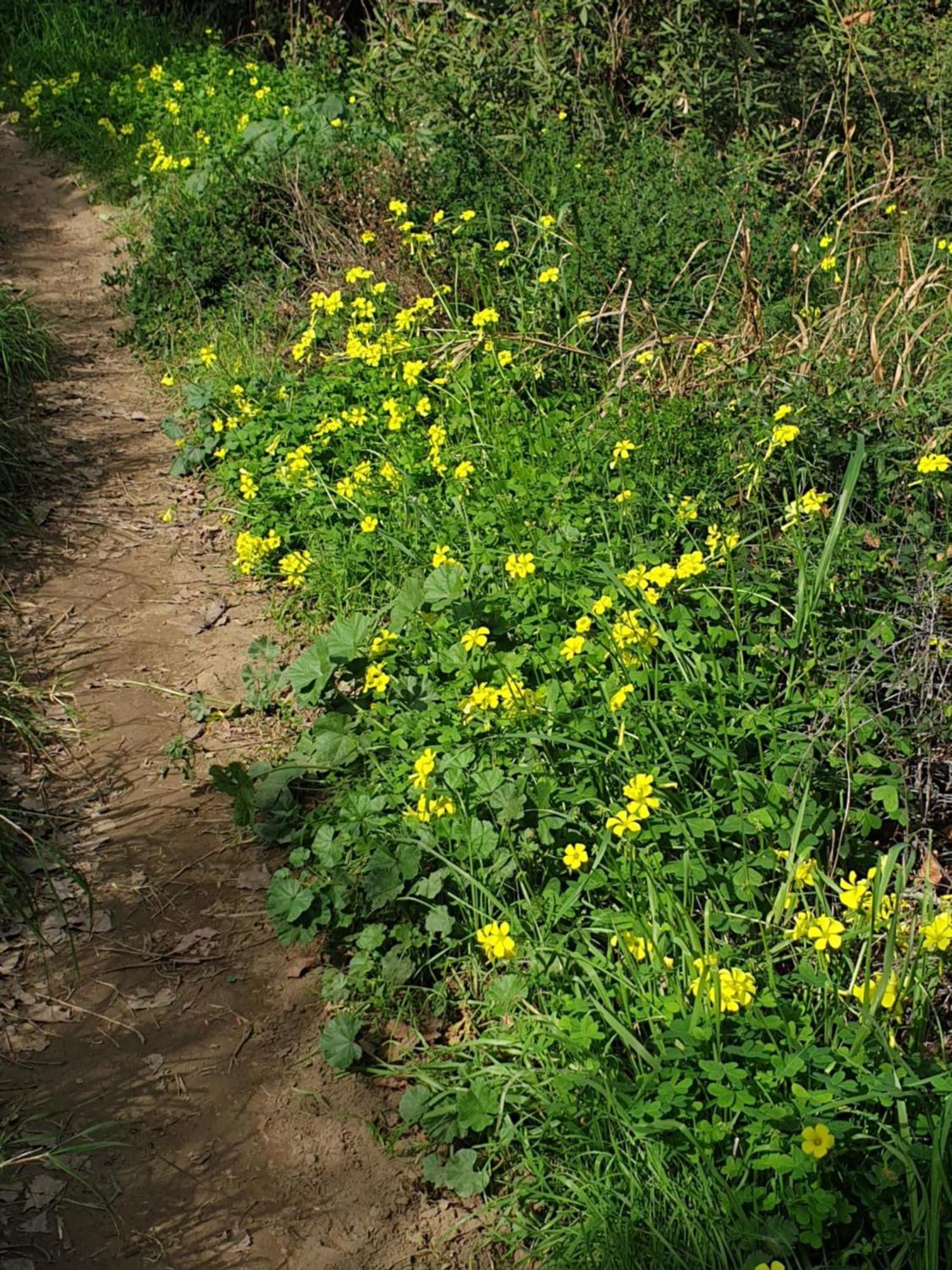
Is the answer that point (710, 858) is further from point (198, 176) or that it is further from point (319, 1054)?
point (198, 176)

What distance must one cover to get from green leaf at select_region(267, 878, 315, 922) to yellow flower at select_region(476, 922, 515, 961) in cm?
60

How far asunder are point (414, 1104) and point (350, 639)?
1.49 meters

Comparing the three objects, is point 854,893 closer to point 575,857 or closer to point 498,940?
point 575,857

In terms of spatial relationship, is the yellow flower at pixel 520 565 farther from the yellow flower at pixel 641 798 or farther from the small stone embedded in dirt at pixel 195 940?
the small stone embedded in dirt at pixel 195 940

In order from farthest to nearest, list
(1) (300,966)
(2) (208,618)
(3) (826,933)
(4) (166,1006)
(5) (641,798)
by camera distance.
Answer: (2) (208,618) → (1) (300,966) → (4) (166,1006) → (5) (641,798) → (3) (826,933)

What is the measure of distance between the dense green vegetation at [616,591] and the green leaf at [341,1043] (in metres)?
0.01

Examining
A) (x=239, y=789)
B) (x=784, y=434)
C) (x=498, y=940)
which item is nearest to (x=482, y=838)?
(x=498, y=940)

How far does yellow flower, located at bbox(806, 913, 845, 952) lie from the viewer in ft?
9.11

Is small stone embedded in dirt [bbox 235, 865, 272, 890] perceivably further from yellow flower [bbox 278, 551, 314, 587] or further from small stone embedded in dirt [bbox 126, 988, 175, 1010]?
yellow flower [bbox 278, 551, 314, 587]

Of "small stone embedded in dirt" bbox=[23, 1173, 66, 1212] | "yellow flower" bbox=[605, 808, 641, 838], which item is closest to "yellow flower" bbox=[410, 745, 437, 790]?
"yellow flower" bbox=[605, 808, 641, 838]

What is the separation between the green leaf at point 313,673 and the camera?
3938 millimetres

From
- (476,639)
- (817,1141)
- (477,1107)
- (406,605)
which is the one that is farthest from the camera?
(406,605)

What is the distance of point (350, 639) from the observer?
13.0 feet

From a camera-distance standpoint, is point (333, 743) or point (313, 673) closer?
point (333, 743)
